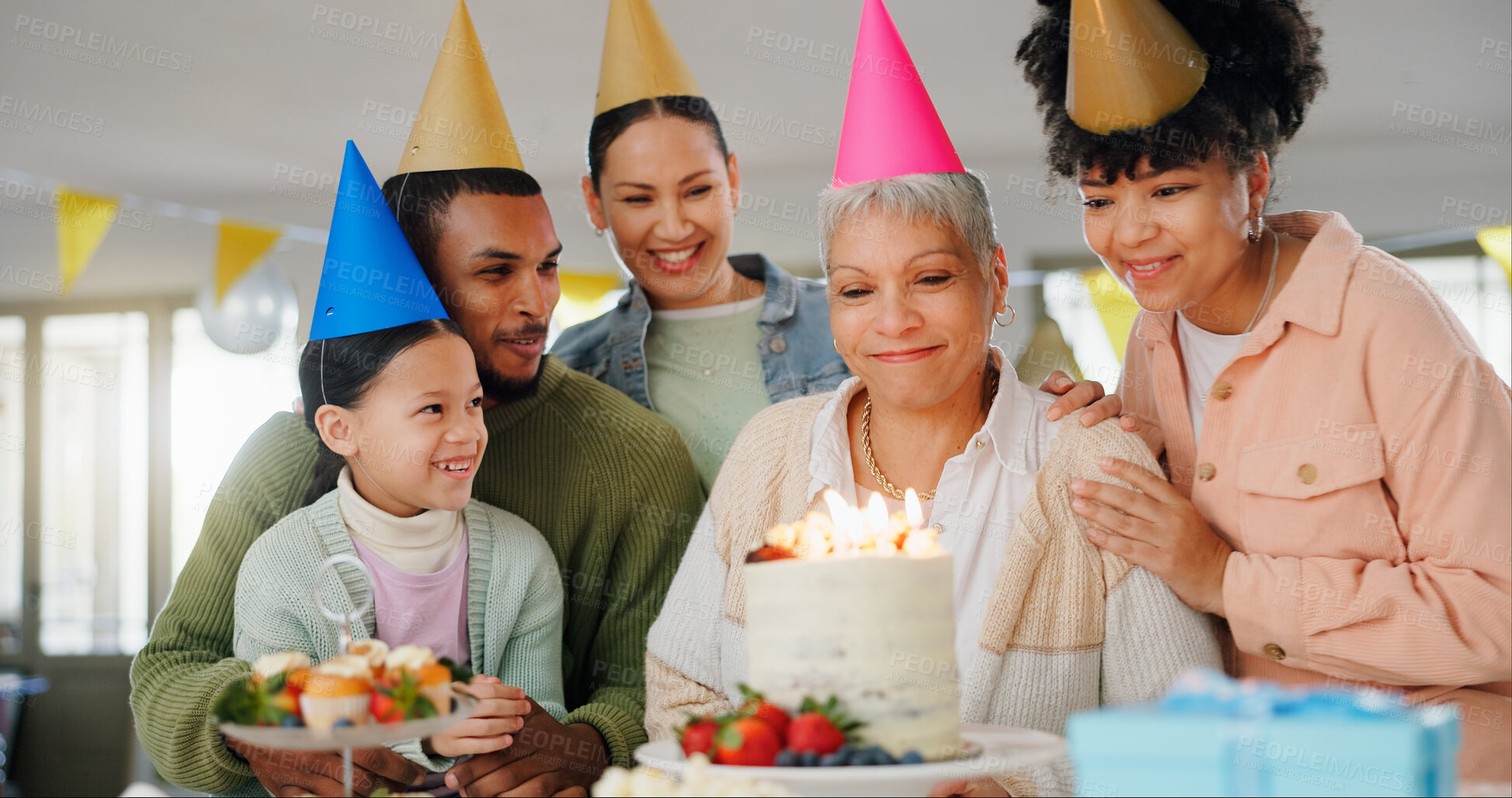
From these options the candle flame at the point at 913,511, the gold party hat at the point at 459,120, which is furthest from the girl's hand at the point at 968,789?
the gold party hat at the point at 459,120

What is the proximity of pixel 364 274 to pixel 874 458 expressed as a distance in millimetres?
940

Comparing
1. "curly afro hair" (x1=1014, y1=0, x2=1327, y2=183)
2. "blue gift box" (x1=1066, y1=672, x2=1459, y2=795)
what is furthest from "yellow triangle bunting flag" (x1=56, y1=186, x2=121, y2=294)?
"blue gift box" (x1=1066, y1=672, x2=1459, y2=795)

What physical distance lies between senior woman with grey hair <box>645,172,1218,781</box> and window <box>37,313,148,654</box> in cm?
603

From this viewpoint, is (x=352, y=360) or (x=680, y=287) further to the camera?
(x=680, y=287)

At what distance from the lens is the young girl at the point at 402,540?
6.65 feet

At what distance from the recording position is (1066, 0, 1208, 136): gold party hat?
1.98 m

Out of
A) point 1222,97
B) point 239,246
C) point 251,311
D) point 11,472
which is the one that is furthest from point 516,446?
point 11,472

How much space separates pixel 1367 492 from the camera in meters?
1.80

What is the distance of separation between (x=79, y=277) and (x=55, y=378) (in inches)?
33.8

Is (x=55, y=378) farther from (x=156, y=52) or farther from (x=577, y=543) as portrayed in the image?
(x=577, y=543)

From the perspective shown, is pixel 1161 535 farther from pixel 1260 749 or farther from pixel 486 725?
pixel 486 725

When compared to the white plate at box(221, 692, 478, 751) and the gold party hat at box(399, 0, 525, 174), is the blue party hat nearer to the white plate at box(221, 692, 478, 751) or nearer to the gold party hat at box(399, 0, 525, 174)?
the gold party hat at box(399, 0, 525, 174)

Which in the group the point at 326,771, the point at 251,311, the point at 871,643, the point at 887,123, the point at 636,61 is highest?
the point at 636,61

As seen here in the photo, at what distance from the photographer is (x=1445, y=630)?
1.70m
